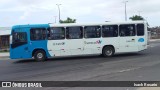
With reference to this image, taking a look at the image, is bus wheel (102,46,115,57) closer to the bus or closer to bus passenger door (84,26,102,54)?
the bus

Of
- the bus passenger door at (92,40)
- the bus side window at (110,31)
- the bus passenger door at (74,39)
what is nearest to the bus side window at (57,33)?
the bus passenger door at (74,39)

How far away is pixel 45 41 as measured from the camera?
25094 millimetres

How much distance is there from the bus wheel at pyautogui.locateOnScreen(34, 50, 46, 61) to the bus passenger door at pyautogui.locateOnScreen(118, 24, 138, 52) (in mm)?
5478

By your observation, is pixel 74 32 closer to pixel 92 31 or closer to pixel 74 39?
pixel 74 39

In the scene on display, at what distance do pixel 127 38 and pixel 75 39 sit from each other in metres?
3.79

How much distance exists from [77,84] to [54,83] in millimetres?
911

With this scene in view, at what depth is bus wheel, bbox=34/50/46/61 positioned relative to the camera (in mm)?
25016

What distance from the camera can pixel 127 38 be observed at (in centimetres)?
2600

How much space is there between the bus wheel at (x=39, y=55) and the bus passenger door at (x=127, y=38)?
18.0 ft

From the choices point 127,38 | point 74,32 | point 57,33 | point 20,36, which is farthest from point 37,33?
point 127,38

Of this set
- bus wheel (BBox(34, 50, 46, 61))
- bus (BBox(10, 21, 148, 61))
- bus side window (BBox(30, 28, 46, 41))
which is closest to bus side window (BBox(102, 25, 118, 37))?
bus (BBox(10, 21, 148, 61))

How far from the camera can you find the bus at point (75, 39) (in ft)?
81.9

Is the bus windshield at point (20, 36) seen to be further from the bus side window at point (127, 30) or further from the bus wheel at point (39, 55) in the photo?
the bus side window at point (127, 30)

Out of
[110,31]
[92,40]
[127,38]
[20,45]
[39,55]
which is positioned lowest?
[39,55]
